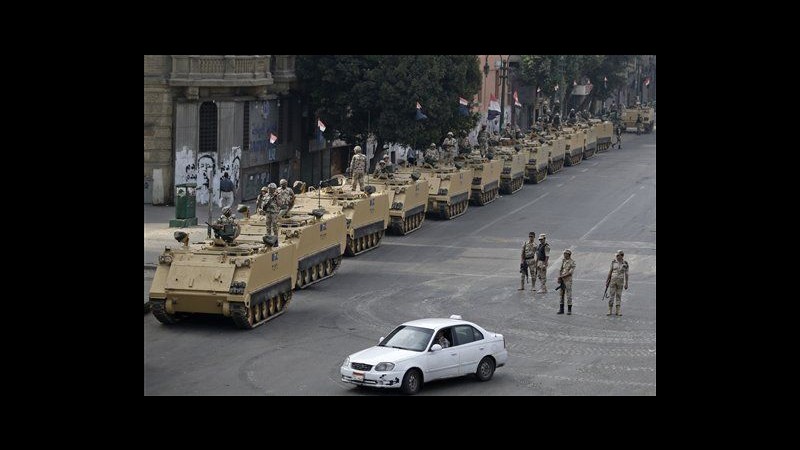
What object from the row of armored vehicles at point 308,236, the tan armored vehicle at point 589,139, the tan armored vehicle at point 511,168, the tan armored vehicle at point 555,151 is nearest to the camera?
the row of armored vehicles at point 308,236

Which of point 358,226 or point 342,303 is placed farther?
point 358,226

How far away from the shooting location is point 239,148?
50.7m

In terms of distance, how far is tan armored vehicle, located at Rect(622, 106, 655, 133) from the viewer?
89.3m

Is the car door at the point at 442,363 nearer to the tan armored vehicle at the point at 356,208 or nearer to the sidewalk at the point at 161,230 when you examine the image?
the tan armored vehicle at the point at 356,208

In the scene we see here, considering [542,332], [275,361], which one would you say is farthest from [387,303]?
[275,361]

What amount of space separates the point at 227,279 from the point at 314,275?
624 centimetres

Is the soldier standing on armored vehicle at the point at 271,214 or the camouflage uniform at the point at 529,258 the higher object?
the soldier standing on armored vehicle at the point at 271,214

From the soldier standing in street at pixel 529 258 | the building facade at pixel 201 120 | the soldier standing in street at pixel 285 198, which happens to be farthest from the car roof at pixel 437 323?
the building facade at pixel 201 120

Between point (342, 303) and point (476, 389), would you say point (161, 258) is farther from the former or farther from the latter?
point (476, 389)

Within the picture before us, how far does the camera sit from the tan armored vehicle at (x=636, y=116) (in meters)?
89.3

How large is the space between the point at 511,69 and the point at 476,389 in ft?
201

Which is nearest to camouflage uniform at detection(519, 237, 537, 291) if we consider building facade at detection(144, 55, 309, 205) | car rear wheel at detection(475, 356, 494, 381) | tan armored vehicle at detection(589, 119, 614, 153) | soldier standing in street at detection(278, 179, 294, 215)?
soldier standing in street at detection(278, 179, 294, 215)

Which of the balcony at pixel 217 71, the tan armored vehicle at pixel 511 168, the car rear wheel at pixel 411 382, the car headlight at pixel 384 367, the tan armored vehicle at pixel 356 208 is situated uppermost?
the balcony at pixel 217 71

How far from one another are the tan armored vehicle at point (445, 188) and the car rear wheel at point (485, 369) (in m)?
21.4
